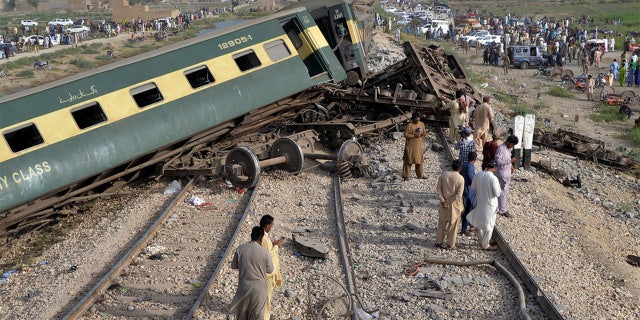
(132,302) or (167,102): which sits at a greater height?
(167,102)

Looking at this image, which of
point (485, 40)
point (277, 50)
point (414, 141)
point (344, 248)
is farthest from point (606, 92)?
point (344, 248)

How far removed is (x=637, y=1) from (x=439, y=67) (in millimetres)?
84764

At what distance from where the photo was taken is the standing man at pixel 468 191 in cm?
1016

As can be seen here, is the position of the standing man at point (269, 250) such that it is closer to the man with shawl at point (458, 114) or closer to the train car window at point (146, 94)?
the train car window at point (146, 94)

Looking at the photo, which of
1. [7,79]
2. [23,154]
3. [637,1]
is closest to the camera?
[23,154]

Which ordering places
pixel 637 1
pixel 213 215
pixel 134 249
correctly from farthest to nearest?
pixel 637 1 → pixel 213 215 → pixel 134 249

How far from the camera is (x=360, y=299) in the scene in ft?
27.5

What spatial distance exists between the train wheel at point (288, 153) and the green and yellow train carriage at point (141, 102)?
3.56 ft

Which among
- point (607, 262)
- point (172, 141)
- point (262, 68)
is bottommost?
point (607, 262)

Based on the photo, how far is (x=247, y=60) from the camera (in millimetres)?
15055

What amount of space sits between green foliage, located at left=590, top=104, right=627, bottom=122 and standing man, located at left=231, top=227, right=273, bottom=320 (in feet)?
70.2

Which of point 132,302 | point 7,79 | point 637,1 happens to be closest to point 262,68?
point 132,302

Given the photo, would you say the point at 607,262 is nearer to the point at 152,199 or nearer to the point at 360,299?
the point at 360,299

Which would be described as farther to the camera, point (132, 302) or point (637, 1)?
point (637, 1)
